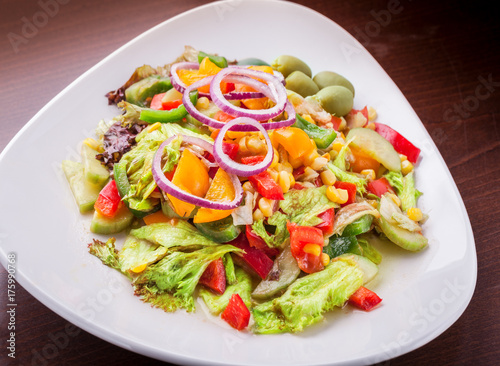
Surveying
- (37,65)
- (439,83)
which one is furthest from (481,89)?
(37,65)

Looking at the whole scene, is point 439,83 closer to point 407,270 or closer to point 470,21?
point 470,21

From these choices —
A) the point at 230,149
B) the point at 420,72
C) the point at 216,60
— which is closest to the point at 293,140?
the point at 230,149

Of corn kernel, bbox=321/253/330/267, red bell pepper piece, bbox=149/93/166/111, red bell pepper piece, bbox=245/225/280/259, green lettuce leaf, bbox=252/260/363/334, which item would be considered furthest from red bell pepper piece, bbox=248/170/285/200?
red bell pepper piece, bbox=149/93/166/111

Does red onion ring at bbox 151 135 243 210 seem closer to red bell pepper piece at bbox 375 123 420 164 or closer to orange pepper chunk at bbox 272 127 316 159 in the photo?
orange pepper chunk at bbox 272 127 316 159

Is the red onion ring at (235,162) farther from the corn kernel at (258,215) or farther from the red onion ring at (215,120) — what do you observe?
the corn kernel at (258,215)

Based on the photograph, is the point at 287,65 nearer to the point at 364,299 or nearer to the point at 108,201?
the point at 108,201
